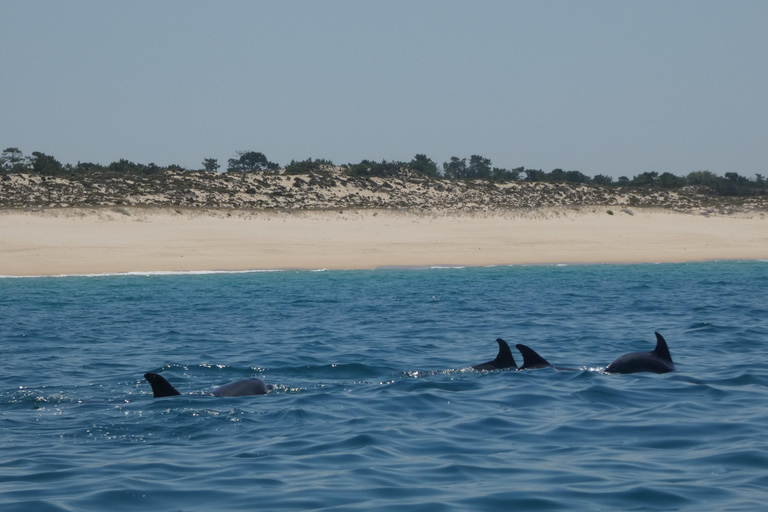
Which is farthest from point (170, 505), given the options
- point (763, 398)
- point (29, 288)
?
point (29, 288)

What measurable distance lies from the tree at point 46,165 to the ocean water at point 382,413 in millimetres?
43449

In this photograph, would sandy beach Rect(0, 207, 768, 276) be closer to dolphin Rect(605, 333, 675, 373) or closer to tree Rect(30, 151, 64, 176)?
tree Rect(30, 151, 64, 176)

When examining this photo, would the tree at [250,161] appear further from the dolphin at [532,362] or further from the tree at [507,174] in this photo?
the dolphin at [532,362]

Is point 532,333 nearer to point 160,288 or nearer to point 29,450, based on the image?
point 29,450

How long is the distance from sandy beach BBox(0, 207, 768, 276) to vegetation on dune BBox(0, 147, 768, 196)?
15560mm

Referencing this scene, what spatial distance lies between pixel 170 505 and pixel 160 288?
822 inches

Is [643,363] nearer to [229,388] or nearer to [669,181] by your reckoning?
[229,388]

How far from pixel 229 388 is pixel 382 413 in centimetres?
200

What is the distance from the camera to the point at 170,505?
6.07 meters

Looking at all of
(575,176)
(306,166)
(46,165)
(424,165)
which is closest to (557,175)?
(575,176)

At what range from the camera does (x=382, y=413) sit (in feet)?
29.9

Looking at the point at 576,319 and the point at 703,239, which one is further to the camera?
the point at 703,239

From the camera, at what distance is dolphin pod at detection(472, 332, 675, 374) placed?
10.9m

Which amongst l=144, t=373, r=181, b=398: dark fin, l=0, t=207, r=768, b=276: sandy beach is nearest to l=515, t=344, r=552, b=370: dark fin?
l=144, t=373, r=181, b=398: dark fin
